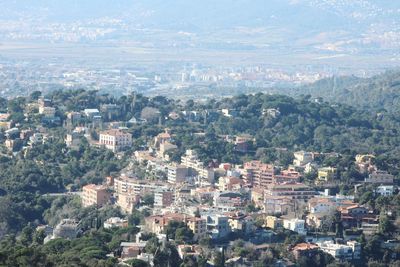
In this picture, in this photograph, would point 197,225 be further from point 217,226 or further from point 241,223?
point 241,223

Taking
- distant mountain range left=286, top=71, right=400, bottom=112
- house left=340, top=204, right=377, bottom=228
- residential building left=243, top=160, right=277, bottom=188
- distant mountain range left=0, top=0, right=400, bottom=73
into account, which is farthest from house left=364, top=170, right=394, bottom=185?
distant mountain range left=0, top=0, right=400, bottom=73

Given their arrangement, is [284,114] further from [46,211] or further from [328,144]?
[46,211]

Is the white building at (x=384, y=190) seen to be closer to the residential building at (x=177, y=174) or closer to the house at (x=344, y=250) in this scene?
the house at (x=344, y=250)

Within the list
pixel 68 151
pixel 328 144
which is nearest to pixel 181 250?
pixel 68 151

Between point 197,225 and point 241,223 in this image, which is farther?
point 241,223

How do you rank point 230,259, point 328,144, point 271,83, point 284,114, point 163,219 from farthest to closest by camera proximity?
point 271,83 < point 284,114 < point 328,144 < point 163,219 < point 230,259

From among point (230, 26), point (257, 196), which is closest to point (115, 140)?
point (257, 196)
